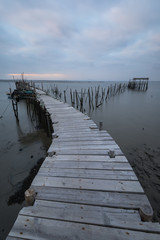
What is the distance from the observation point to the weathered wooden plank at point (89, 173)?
102 inches

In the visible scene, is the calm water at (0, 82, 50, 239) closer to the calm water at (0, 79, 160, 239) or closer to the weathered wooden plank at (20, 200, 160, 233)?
the calm water at (0, 79, 160, 239)

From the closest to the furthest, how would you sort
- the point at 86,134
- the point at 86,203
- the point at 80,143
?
1. the point at 86,203
2. the point at 80,143
3. the point at 86,134

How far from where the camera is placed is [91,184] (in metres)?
2.41

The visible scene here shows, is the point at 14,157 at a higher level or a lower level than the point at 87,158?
lower

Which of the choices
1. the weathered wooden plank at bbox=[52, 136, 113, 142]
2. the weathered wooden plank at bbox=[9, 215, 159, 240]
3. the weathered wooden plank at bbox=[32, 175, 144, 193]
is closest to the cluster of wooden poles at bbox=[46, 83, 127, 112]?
the weathered wooden plank at bbox=[52, 136, 113, 142]

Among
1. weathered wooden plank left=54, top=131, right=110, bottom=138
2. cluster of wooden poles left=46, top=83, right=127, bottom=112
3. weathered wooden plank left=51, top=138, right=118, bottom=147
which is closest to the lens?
weathered wooden plank left=51, top=138, right=118, bottom=147

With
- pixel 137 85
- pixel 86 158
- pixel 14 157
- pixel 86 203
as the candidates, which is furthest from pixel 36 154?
pixel 137 85

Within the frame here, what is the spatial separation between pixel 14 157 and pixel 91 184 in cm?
457

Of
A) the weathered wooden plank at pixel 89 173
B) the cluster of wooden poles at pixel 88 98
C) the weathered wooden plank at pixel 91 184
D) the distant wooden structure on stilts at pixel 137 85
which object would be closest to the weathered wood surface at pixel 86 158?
the weathered wooden plank at pixel 89 173

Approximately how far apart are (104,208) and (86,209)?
322mm

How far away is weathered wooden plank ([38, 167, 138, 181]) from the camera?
259 cm

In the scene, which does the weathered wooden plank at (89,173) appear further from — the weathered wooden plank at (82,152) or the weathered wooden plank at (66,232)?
the weathered wooden plank at (66,232)

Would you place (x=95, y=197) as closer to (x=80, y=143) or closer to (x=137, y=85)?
(x=80, y=143)

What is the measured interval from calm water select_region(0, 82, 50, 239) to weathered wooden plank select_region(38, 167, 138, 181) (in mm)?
1691
